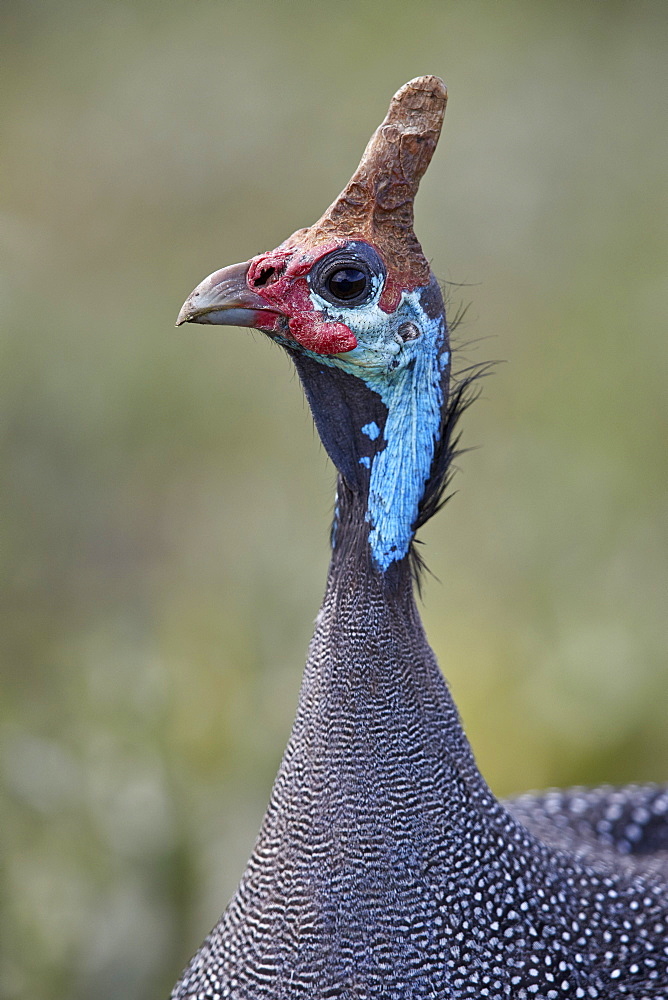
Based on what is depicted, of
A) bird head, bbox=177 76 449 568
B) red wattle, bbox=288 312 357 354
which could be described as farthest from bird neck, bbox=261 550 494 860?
red wattle, bbox=288 312 357 354

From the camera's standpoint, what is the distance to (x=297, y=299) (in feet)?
6.81

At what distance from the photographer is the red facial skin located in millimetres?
2070

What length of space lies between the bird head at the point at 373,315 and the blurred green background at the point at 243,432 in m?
2.16

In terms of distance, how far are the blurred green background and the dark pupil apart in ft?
7.87

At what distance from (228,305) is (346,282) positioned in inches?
9.0

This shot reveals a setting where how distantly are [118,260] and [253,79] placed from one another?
4.56 feet

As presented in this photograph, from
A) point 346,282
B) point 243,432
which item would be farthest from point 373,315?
point 243,432

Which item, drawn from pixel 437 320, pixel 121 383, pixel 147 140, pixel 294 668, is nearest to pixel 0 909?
pixel 294 668

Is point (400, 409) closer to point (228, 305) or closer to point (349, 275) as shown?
point (349, 275)

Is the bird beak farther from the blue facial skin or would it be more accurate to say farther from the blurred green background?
the blurred green background

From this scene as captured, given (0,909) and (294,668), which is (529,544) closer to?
(294,668)

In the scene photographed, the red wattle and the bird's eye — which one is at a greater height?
the bird's eye

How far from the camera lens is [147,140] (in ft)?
21.1

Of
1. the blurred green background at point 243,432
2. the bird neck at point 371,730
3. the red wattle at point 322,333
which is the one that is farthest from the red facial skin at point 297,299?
the blurred green background at point 243,432
